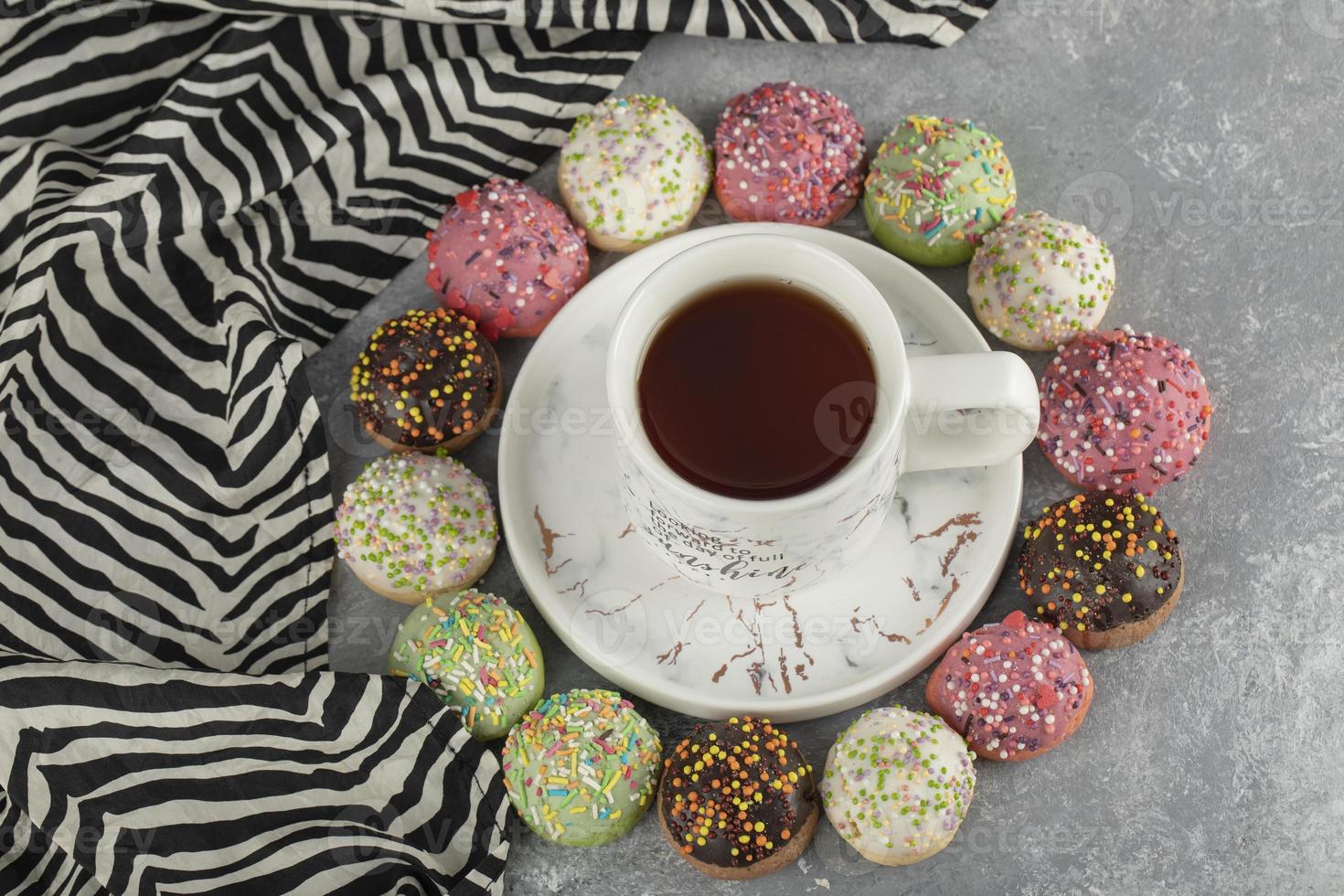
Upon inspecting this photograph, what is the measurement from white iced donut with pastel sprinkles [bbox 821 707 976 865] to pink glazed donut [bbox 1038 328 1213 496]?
11.4 inches

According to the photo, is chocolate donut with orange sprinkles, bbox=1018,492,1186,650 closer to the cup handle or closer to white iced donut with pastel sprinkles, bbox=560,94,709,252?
the cup handle

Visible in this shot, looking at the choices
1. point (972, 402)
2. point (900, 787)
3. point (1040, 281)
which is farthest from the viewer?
point (1040, 281)

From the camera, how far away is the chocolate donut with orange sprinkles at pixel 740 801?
1.12m

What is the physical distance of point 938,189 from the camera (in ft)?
4.17

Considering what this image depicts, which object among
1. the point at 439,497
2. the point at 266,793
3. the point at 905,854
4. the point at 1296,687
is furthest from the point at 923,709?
the point at 266,793

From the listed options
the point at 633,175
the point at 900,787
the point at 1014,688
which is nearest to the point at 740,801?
the point at 900,787

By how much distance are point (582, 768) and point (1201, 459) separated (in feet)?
2.24

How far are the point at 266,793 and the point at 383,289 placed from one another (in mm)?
530

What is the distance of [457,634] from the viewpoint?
1.20 m

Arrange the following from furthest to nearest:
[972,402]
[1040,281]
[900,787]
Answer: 1. [1040,281]
2. [900,787]
3. [972,402]

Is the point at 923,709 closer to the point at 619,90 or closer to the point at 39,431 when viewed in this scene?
the point at 619,90

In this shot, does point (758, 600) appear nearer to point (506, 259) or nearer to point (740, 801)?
point (740, 801)

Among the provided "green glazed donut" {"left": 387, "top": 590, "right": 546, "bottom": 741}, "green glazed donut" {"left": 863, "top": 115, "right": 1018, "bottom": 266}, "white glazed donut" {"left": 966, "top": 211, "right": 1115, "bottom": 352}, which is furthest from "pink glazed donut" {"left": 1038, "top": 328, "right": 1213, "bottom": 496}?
"green glazed donut" {"left": 387, "top": 590, "right": 546, "bottom": 741}

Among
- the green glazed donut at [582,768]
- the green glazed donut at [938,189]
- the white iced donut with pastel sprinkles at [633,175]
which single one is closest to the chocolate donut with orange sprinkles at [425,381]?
the white iced donut with pastel sprinkles at [633,175]
